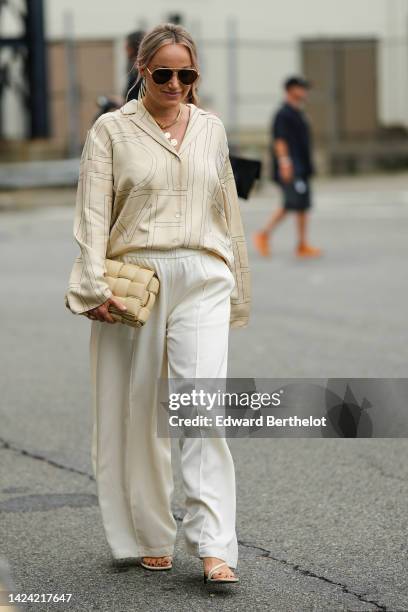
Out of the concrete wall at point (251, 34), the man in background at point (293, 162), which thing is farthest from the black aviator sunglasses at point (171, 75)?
the concrete wall at point (251, 34)

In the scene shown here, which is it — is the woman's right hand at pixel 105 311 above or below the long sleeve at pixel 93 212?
below

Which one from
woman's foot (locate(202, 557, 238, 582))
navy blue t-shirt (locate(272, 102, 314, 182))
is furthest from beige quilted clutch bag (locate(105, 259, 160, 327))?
navy blue t-shirt (locate(272, 102, 314, 182))

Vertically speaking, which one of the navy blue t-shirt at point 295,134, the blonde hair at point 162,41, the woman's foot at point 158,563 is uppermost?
the blonde hair at point 162,41

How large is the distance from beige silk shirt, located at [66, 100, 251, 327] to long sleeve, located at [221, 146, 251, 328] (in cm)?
9

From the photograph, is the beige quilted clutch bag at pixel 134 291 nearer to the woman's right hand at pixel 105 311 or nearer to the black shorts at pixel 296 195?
the woman's right hand at pixel 105 311

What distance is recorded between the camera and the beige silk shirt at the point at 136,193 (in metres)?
4.82

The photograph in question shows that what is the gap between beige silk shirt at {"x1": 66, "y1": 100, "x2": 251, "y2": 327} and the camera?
15.8 ft

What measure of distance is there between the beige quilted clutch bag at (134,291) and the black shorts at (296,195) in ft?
33.5

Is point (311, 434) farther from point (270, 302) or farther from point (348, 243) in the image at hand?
point (348, 243)

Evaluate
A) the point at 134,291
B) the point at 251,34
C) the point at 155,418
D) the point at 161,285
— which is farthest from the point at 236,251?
the point at 251,34

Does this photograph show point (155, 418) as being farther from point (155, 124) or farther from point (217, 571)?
point (155, 124)

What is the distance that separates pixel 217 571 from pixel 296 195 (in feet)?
34.4

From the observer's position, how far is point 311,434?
7.19m

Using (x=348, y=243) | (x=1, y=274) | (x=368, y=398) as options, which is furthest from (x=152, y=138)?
(x=348, y=243)
